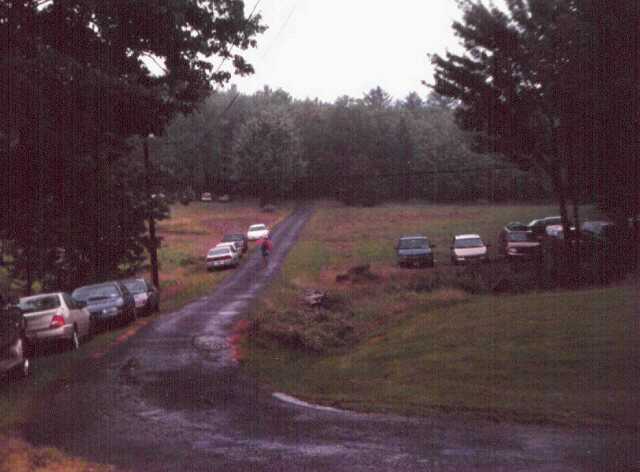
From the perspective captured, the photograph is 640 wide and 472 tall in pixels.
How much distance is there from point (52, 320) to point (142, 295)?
10251 millimetres

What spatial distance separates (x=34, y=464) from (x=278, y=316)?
14664 millimetres

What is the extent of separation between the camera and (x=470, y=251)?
149 feet

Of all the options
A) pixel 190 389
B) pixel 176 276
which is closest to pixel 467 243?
pixel 176 276

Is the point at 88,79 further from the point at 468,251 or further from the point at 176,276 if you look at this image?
the point at 176,276

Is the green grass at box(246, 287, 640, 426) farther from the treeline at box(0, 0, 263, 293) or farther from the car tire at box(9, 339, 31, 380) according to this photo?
the treeline at box(0, 0, 263, 293)

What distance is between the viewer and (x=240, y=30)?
64.8 ft

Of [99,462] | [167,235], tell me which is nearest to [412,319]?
[99,462]

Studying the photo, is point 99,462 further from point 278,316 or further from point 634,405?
point 278,316

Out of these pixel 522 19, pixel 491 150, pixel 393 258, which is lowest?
pixel 393 258

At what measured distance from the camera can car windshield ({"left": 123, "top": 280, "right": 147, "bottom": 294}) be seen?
104 feet

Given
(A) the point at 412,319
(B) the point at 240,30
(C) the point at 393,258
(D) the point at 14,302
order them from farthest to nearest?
(C) the point at 393,258, (A) the point at 412,319, (B) the point at 240,30, (D) the point at 14,302

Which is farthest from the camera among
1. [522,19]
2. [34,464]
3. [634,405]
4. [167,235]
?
[167,235]

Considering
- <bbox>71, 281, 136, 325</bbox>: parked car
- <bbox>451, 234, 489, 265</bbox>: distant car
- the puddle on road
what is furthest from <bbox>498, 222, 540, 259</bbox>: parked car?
the puddle on road

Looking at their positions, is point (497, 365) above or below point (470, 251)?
above
